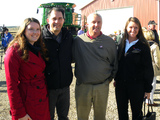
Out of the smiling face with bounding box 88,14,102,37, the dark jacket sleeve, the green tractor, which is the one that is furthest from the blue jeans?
the green tractor

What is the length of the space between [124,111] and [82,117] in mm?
723

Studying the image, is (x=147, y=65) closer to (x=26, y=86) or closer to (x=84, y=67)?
(x=84, y=67)

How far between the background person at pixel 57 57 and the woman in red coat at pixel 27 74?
162mm

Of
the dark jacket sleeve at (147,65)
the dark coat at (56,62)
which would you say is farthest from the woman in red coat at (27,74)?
the dark jacket sleeve at (147,65)

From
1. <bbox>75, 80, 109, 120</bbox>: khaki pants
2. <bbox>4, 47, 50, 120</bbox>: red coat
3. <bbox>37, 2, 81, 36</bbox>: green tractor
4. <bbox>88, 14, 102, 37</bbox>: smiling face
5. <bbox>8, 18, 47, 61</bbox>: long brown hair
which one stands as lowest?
<bbox>75, 80, 109, 120</bbox>: khaki pants

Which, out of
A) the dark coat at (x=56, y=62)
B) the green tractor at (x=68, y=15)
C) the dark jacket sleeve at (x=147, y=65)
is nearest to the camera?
the dark coat at (x=56, y=62)

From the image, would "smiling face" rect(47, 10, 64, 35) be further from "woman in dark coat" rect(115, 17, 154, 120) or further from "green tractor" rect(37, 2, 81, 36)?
"green tractor" rect(37, 2, 81, 36)

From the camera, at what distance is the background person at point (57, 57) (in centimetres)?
232

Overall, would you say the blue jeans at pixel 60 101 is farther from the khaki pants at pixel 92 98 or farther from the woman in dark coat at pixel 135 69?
the woman in dark coat at pixel 135 69

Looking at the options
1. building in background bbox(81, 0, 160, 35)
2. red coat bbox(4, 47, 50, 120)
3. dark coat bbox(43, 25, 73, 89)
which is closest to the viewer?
red coat bbox(4, 47, 50, 120)

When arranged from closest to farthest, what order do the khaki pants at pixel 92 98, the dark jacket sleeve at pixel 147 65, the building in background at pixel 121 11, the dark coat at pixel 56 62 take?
the dark coat at pixel 56 62, the dark jacket sleeve at pixel 147 65, the khaki pants at pixel 92 98, the building in background at pixel 121 11

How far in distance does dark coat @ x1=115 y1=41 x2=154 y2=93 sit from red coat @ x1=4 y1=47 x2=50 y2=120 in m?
1.29

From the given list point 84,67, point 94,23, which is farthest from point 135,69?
point 94,23

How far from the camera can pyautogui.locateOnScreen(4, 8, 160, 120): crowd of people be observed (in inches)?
80.4
